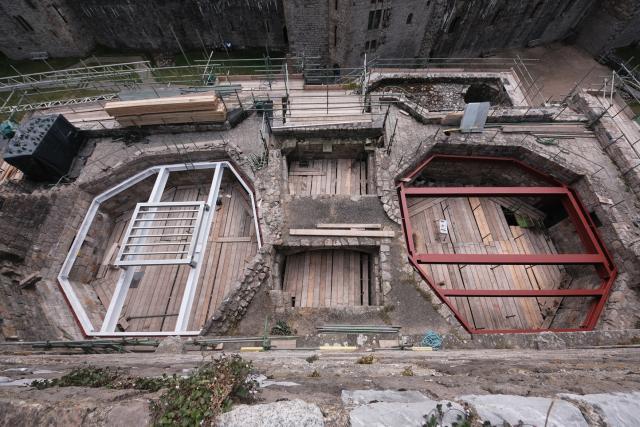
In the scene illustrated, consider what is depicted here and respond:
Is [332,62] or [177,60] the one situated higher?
[177,60]

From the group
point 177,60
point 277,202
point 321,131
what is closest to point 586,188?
point 321,131

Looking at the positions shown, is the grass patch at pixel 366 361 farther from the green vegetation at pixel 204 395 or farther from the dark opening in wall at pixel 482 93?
the dark opening in wall at pixel 482 93

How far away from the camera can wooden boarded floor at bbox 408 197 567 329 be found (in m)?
9.75

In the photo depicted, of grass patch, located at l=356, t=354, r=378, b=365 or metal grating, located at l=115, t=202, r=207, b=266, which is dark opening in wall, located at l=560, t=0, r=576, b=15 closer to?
metal grating, located at l=115, t=202, r=207, b=266

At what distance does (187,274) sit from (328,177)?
624cm

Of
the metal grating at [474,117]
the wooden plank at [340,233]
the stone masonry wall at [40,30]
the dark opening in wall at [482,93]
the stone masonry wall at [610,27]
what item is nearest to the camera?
the wooden plank at [340,233]

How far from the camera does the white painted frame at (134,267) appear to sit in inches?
313

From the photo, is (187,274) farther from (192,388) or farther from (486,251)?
(486,251)

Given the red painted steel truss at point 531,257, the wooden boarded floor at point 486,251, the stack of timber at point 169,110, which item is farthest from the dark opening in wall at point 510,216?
the stack of timber at point 169,110

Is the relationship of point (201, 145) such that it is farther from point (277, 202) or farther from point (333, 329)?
point (333, 329)

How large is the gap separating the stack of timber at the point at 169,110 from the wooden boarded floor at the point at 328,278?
625 cm

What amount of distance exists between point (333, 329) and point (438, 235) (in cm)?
587

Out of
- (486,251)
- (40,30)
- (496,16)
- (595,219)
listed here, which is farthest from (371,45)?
(40,30)

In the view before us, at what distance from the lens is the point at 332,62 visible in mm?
19234
